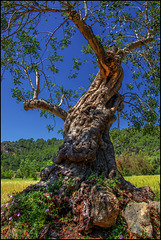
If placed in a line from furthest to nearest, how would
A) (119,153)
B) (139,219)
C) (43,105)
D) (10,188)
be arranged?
(119,153) → (10,188) → (43,105) → (139,219)

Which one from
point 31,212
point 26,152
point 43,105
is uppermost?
point 43,105

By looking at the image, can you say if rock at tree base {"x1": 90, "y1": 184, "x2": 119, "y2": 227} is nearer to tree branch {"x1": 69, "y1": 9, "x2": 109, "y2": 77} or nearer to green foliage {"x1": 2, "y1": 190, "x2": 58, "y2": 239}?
green foliage {"x1": 2, "y1": 190, "x2": 58, "y2": 239}

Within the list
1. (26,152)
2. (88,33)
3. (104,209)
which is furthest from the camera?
(26,152)

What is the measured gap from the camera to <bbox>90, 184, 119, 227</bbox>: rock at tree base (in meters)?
2.38

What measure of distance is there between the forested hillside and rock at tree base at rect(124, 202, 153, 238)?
4230 mm

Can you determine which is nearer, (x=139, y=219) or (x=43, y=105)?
(x=139, y=219)

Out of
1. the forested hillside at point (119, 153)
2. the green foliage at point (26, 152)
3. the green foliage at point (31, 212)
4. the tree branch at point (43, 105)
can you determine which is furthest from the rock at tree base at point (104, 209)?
the green foliage at point (26, 152)

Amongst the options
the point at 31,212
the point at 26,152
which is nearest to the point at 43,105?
the point at 31,212

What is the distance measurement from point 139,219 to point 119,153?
27912 millimetres

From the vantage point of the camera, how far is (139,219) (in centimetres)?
257

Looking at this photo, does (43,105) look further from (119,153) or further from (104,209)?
(119,153)

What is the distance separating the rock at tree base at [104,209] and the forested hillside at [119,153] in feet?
15.1

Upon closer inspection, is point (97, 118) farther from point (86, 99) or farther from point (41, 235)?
point (41, 235)

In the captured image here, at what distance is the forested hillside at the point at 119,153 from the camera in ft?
26.9
